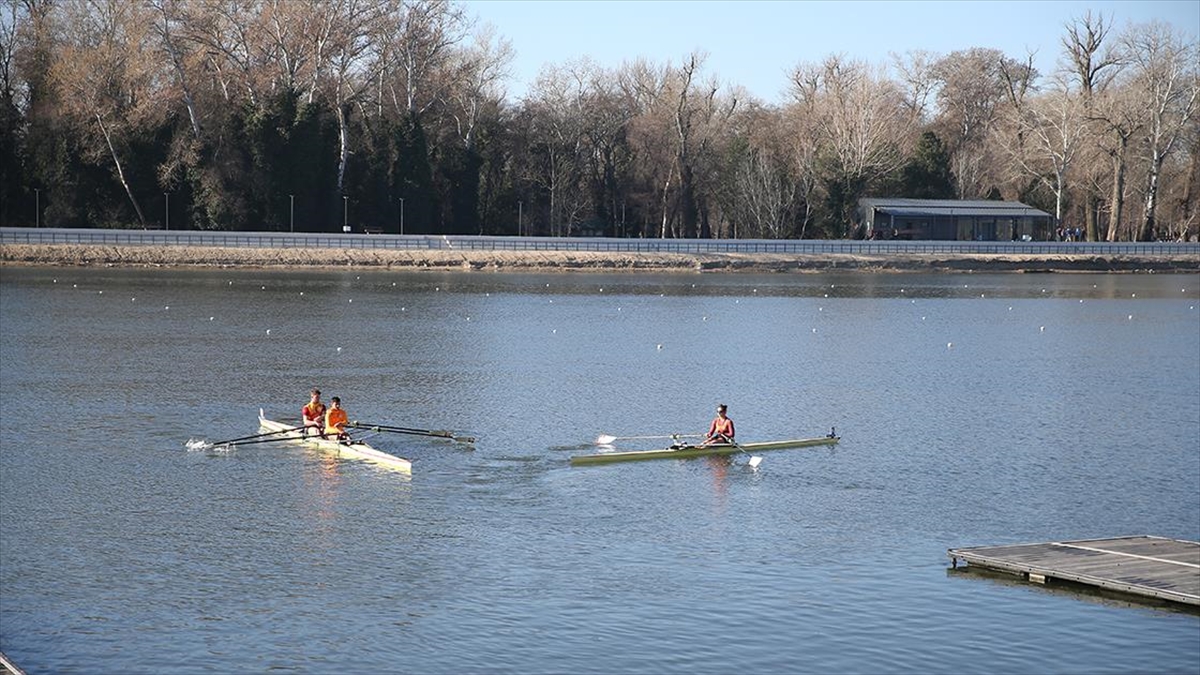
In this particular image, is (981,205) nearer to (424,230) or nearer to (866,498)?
(424,230)

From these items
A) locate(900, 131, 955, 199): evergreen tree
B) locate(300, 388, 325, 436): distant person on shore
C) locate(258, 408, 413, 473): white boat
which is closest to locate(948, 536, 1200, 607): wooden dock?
locate(258, 408, 413, 473): white boat

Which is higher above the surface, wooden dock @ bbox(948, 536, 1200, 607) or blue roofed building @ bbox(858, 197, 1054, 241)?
blue roofed building @ bbox(858, 197, 1054, 241)

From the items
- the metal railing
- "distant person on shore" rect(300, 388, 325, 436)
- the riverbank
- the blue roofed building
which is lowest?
"distant person on shore" rect(300, 388, 325, 436)

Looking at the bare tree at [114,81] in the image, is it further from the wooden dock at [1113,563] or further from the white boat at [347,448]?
the wooden dock at [1113,563]

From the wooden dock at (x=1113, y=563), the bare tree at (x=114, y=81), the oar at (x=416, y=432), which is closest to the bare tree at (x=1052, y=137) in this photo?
the bare tree at (x=114, y=81)

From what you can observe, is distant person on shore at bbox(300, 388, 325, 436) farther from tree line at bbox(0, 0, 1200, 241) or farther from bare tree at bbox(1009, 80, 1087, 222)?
bare tree at bbox(1009, 80, 1087, 222)

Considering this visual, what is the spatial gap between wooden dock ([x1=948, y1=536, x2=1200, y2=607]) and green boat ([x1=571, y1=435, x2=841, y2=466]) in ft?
31.2

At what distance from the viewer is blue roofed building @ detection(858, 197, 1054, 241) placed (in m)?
117

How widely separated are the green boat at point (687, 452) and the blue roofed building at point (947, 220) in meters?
84.5

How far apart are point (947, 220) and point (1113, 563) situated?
3809 inches

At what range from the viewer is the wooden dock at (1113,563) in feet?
74.5

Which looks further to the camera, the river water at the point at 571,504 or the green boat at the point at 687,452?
the green boat at the point at 687,452

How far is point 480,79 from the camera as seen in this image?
4678 inches

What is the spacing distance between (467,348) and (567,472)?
24.8m
